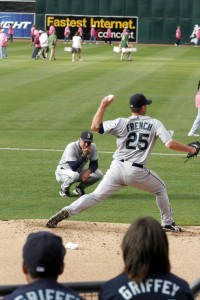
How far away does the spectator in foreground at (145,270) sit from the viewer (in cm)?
507

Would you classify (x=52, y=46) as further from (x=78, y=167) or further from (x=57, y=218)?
(x=57, y=218)

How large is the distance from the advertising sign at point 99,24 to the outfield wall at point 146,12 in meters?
0.17

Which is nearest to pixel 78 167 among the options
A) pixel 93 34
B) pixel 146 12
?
pixel 93 34

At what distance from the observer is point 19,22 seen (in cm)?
7125

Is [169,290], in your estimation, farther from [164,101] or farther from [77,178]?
[164,101]

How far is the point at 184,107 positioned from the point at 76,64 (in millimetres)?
17944

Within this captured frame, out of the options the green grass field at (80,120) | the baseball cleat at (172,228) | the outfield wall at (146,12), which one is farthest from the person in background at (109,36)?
the baseball cleat at (172,228)

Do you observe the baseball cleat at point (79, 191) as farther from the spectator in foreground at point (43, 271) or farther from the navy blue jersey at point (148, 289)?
the spectator in foreground at point (43, 271)

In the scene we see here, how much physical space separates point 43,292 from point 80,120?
19.7 metres

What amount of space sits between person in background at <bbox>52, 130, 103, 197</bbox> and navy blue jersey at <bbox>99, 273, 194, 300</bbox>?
927 cm

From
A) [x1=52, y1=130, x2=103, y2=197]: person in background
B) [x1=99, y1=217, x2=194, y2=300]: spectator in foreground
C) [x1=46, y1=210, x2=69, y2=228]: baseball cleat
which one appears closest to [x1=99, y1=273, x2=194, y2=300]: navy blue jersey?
[x1=99, y1=217, x2=194, y2=300]: spectator in foreground

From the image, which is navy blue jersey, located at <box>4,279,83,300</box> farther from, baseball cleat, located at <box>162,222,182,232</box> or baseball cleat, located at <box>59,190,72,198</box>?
baseball cleat, located at <box>59,190,72,198</box>

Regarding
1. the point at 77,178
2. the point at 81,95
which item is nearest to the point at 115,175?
the point at 77,178

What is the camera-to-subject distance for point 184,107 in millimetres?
28203
